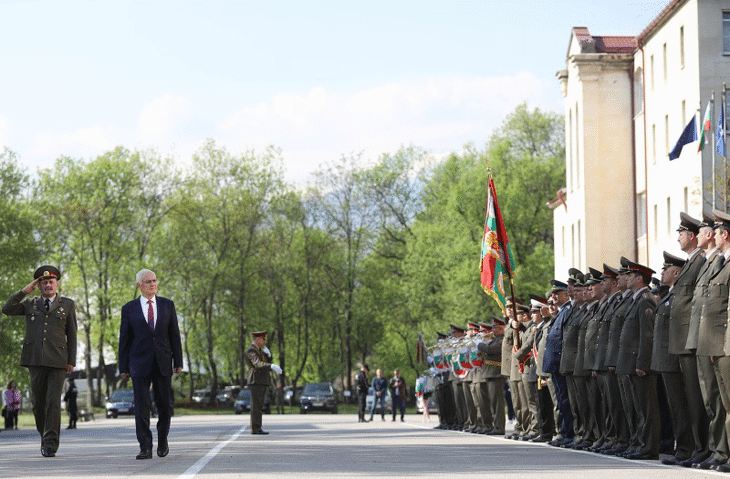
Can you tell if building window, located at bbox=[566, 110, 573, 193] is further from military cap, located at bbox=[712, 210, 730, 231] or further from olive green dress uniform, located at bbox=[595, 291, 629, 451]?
military cap, located at bbox=[712, 210, 730, 231]

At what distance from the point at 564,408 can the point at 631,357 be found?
3.48 meters

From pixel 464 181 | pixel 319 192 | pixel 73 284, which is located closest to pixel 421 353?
pixel 464 181

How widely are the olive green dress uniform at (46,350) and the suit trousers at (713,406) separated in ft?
24.1

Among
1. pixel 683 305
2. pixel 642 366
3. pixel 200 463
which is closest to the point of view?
pixel 683 305

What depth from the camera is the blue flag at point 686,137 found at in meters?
38.8

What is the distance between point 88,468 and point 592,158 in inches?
1682

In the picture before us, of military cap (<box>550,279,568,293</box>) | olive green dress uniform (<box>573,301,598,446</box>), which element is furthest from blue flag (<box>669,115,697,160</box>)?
olive green dress uniform (<box>573,301,598,446</box>)

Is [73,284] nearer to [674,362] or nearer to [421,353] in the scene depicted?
[421,353]

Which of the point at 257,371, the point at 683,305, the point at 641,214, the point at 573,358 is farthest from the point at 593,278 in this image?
the point at 641,214

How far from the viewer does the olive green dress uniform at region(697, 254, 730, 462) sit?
13.4 metres

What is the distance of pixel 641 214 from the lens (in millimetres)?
53531

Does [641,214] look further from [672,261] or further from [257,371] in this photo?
[672,261]

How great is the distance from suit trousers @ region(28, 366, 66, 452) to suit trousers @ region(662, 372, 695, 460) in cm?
697

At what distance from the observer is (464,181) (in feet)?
238
